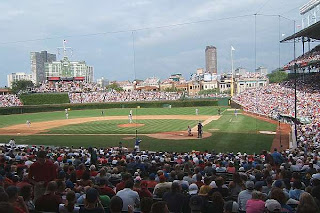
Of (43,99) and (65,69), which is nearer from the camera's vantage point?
(43,99)

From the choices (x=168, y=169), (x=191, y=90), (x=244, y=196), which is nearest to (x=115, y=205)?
(x=244, y=196)

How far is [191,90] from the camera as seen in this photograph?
132750 millimetres

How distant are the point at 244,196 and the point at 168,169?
4054mm

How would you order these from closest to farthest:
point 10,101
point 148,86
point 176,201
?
point 176,201 < point 10,101 < point 148,86

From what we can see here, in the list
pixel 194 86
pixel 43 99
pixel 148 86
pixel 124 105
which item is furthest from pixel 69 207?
pixel 194 86

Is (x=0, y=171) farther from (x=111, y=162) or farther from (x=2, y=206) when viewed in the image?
(x=2, y=206)

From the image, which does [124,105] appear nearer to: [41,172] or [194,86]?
[41,172]

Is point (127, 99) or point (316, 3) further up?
point (316, 3)

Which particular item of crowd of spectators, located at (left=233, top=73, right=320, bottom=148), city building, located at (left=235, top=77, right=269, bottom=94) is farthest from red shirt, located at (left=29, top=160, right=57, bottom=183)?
city building, located at (left=235, top=77, right=269, bottom=94)

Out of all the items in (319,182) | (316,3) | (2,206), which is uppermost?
(316,3)

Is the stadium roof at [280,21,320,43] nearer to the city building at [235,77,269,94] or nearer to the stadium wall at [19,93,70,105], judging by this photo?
the city building at [235,77,269,94]

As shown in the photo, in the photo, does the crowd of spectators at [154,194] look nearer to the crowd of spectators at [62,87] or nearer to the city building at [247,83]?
the city building at [247,83]

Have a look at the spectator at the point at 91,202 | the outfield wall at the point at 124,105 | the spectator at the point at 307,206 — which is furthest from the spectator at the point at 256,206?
the outfield wall at the point at 124,105

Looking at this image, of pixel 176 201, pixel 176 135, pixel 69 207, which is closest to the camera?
pixel 69 207
